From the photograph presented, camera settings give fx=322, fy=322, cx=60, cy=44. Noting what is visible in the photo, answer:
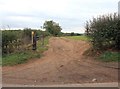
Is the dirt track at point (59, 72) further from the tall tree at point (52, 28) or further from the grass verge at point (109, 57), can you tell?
the tall tree at point (52, 28)

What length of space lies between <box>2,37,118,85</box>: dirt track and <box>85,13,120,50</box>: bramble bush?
1.33m

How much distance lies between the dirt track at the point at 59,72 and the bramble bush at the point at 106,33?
4.35 feet

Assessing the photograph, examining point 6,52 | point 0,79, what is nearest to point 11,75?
point 0,79

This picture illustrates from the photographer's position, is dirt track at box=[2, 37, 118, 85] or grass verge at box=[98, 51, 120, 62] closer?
dirt track at box=[2, 37, 118, 85]

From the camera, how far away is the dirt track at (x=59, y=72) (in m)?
12.8

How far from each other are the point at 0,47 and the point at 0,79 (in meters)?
8.02

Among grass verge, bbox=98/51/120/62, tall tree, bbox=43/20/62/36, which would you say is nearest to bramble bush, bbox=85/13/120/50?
grass verge, bbox=98/51/120/62

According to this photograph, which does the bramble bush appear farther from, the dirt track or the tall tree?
the tall tree

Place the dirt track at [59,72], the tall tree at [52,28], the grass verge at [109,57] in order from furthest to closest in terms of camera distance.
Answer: the tall tree at [52,28], the grass verge at [109,57], the dirt track at [59,72]

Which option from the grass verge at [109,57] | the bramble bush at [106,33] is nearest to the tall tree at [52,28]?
the bramble bush at [106,33]

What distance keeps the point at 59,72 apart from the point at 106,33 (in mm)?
4663

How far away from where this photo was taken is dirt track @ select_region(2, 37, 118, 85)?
41.9 ft

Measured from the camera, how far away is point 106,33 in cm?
1748

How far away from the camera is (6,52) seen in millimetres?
21031
